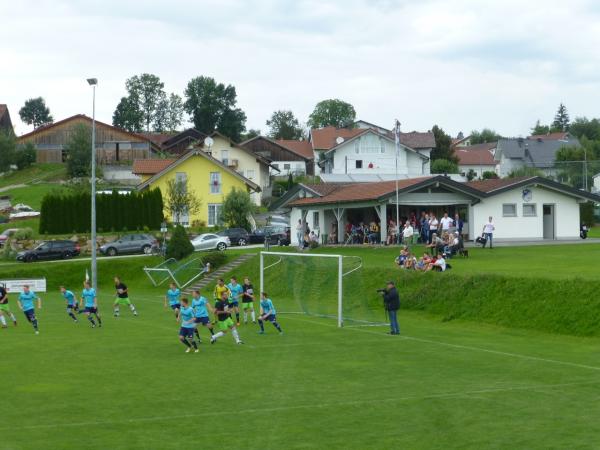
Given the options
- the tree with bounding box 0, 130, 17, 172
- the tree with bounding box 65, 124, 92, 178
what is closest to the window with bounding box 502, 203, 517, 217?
the tree with bounding box 65, 124, 92, 178

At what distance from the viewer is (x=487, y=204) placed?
54219 mm

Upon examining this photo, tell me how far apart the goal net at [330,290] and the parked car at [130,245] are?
23490 millimetres

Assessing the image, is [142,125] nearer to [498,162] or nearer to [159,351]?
[498,162]

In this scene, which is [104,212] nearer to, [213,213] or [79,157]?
[213,213]

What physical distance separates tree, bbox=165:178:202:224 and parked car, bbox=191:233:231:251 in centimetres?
1267

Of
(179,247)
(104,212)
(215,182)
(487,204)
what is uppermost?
(215,182)

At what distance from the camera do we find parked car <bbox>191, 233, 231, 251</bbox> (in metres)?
61.8

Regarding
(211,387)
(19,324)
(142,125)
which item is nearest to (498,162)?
(142,125)

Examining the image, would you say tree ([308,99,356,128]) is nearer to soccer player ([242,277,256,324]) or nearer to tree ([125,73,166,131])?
tree ([125,73,166,131])

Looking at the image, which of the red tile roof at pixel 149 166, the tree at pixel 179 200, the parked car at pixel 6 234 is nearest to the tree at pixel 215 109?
the red tile roof at pixel 149 166

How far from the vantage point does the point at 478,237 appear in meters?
51.3

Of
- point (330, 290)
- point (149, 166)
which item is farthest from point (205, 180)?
point (330, 290)

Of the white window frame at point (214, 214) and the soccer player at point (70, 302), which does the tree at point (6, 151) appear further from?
the soccer player at point (70, 302)

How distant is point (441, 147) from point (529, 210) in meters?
65.4
